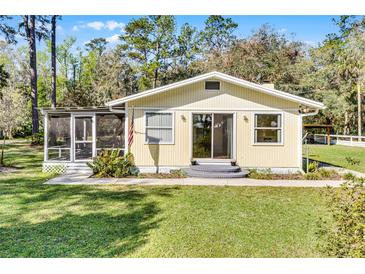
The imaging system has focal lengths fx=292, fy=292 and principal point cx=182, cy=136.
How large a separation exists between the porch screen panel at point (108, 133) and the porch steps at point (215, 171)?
306cm

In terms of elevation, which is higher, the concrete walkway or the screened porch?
the screened porch

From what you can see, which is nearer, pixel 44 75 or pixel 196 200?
pixel 196 200

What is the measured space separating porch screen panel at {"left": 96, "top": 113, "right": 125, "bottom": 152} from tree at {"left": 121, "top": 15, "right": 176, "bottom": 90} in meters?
16.1

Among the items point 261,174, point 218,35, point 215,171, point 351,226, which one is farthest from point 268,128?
point 218,35

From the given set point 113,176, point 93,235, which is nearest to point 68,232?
point 93,235

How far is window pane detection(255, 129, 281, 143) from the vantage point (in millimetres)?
11156

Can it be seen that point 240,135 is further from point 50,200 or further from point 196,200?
point 50,200

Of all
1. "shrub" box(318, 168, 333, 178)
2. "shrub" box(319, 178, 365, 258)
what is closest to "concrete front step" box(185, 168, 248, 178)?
"shrub" box(318, 168, 333, 178)

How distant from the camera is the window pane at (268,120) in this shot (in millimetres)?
11172

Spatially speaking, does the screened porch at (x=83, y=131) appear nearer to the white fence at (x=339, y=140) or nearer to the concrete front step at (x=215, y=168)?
the concrete front step at (x=215, y=168)

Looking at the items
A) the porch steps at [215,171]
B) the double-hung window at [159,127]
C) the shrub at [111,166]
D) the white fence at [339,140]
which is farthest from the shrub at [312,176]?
the white fence at [339,140]

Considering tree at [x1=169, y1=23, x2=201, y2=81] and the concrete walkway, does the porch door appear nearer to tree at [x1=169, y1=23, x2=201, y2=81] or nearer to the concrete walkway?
the concrete walkway
